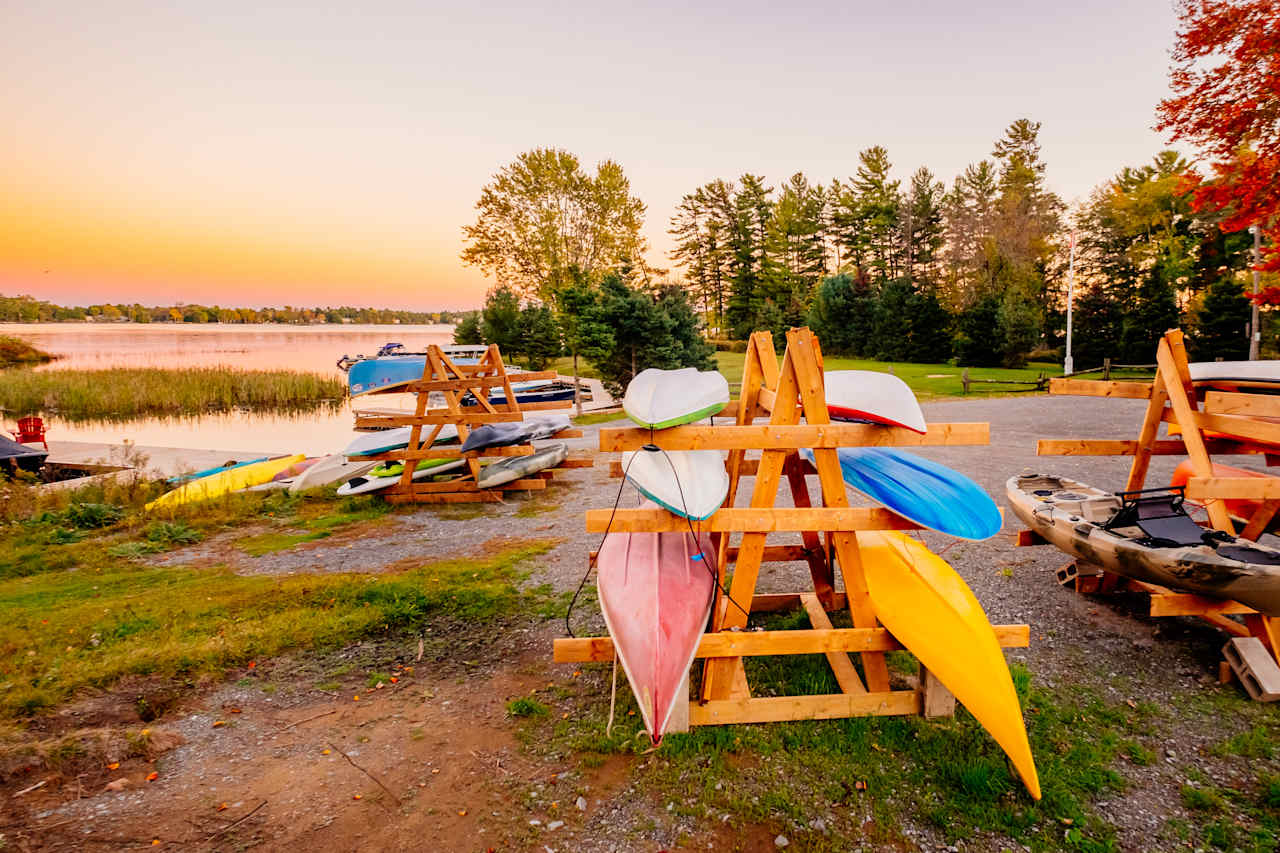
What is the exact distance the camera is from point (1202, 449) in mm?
4395

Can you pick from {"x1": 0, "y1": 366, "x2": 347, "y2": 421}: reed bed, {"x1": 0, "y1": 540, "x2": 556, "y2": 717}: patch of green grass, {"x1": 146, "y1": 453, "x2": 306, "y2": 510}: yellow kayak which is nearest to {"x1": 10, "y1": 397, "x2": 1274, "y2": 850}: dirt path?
{"x1": 0, "y1": 540, "x2": 556, "y2": 717}: patch of green grass

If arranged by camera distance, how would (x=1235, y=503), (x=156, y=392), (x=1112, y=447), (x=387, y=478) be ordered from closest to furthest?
(x=1235, y=503) < (x=1112, y=447) < (x=387, y=478) < (x=156, y=392)

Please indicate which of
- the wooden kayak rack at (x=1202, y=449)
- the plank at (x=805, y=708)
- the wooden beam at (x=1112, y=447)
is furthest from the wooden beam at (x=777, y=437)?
the wooden beam at (x=1112, y=447)

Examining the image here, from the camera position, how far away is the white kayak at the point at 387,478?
351 inches

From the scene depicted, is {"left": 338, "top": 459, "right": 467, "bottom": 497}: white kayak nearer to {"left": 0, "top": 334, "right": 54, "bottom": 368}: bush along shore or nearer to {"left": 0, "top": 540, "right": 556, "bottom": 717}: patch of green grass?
{"left": 0, "top": 540, "right": 556, "bottom": 717}: patch of green grass

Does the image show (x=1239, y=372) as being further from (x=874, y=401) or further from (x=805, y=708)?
(x=805, y=708)

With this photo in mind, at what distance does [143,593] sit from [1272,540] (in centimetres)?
961

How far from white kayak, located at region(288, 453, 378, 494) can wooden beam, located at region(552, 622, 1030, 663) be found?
761cm

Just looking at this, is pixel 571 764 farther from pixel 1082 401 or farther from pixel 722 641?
pixel 1082 401

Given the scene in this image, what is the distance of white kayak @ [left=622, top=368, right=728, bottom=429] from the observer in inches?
125

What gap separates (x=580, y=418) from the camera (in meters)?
19.2

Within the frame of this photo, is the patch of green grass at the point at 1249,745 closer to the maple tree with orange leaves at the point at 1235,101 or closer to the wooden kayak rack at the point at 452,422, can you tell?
the wooden kayak rack at the point at 452,422

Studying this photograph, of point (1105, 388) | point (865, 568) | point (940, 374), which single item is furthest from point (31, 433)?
point (940, 374)

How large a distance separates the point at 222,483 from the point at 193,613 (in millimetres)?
5993
